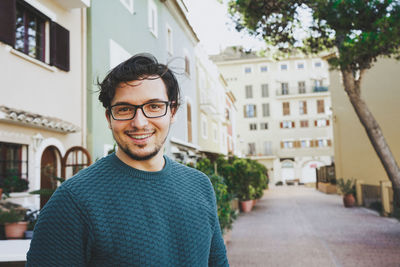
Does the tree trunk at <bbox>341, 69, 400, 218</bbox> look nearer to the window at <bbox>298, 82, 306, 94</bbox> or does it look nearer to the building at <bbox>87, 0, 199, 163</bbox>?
the building at <bbox>87, 0, 199, 163</bbox>

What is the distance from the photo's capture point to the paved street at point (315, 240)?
7684mm

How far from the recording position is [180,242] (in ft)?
5.51

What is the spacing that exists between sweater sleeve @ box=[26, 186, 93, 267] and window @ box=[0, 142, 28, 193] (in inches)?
242

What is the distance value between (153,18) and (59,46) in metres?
6.97

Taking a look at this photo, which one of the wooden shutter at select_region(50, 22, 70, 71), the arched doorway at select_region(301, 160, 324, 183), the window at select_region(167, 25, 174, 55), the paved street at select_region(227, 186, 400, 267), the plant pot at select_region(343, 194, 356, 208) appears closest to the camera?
the paved street at select_region(227, 186, 400, 267)

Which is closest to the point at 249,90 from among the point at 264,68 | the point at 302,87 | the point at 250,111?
the point at 250,111

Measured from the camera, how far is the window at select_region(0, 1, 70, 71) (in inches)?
283

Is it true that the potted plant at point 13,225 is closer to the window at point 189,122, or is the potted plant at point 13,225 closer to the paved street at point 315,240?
the paved street at point 315,240

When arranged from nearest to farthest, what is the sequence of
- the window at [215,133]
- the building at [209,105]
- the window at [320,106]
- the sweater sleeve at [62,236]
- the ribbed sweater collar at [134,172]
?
the sweater sleeve at [62,236] < the ribbed sweater collar at [134,172] < the building at [209,105] < the window at [215,133] < the window at [320,106]

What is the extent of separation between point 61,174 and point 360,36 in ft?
27.2

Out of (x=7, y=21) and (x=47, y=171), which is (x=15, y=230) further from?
(x=7, y=21)

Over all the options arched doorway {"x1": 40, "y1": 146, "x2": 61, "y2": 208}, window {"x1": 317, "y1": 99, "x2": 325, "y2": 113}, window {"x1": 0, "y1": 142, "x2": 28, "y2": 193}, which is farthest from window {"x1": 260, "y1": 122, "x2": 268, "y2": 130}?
window {"x1": 0, "y1": 142, "x2": 28, "y2": 193}

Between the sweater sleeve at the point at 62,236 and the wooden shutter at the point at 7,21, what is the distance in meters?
6.45

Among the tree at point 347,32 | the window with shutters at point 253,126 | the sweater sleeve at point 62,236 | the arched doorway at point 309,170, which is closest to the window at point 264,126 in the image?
the window with shutters at point 253,126
